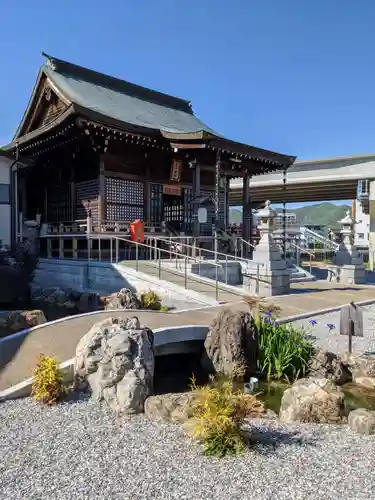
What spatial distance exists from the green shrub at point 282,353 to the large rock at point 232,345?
0.16m

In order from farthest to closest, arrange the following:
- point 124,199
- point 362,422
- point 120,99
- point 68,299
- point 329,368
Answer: point 120,99 → point 124,199 → point 68,299 → point 329,368 → point 362,422

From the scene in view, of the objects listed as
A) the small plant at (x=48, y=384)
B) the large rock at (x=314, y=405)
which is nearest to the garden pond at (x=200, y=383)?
the large rock at (x=314, y=405)

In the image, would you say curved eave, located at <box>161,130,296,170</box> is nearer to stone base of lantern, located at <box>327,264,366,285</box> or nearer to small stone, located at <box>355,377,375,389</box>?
stone base of lantern, located at <box>327,264,366,285</box>

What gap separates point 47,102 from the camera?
1862cm

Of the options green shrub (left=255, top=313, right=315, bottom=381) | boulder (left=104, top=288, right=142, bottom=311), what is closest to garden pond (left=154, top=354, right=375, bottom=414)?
green shrub (left=255, top=313, right=315, bottom=381)

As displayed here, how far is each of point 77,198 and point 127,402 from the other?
45.5ft

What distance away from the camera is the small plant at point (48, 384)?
207 inches

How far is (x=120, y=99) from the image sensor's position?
1986cm

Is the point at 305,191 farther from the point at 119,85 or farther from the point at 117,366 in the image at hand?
the point at 117,366

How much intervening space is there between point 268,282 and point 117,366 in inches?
290

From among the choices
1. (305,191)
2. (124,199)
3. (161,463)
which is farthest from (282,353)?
→ (305,191)

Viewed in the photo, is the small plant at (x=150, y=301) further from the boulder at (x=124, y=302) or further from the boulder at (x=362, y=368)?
the boulder at (x=362, y=368)

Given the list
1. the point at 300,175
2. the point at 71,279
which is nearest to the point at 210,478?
the point at 71,279

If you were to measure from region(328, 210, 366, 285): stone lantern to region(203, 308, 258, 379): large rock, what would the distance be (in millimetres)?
10634
